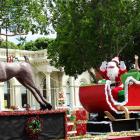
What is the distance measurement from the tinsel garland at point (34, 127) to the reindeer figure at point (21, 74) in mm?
879

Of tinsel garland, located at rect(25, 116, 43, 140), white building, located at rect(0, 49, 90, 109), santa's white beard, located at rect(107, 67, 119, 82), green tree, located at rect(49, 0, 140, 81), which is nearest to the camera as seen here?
tinsel garland, located at rect(25, 116, 43, 140)

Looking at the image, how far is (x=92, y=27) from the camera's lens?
2522 centimetres

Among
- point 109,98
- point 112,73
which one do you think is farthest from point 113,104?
point 112,73

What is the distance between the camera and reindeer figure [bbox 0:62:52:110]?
346 inches

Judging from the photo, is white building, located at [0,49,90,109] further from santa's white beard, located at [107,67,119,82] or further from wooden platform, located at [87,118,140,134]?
wooden platform, located at [87,118,140,134]

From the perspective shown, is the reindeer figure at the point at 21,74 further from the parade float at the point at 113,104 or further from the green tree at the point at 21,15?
the green tree at the point at 21,15

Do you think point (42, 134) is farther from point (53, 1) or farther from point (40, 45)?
point (40, 45)

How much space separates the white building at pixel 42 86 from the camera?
117 ft

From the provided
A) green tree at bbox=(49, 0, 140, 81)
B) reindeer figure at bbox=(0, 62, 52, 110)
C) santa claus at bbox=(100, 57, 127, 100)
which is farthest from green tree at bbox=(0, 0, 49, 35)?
reindeer figure at bbox=(0, 62, 52, 110)

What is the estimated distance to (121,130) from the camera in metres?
11.3

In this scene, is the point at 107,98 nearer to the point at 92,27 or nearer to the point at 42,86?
the point at 92,27

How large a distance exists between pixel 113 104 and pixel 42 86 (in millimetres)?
30366

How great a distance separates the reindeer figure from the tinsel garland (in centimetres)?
88

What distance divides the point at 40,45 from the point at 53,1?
30882mm
